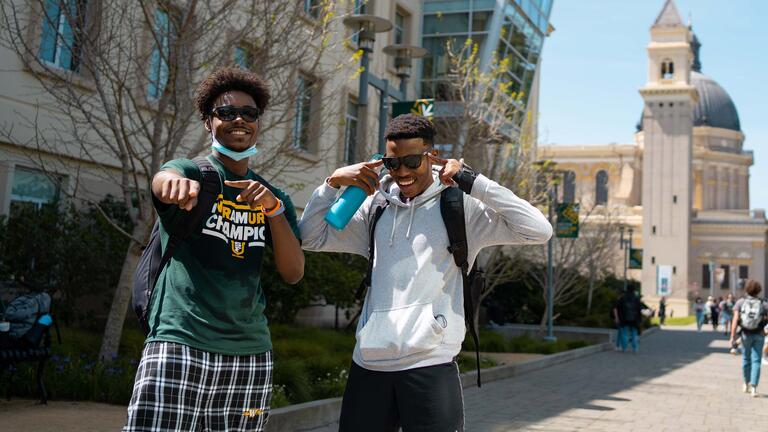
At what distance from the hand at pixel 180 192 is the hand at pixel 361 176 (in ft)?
2.92

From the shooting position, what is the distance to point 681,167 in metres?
101

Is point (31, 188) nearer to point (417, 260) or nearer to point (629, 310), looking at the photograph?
point (417, 260)

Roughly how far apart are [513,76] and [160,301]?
27.4m

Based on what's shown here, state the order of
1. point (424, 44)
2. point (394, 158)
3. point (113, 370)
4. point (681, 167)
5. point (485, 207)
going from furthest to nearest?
point (681, 167)
point (424, 44)
point (113, 370)
point (485, 207)
point (394, 158)

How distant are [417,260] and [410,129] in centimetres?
58

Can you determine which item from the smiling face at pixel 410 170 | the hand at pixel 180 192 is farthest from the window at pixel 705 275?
the hand at pixel 180 192

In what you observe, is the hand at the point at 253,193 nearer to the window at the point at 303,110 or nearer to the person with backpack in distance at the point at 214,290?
the person with backpack in distance at the point at 214,290

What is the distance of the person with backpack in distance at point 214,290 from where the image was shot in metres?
3.08

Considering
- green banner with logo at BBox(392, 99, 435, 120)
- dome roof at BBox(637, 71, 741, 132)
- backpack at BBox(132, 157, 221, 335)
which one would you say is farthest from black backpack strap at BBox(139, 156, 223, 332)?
dome roof at BBox(637, 71, 741, 132)

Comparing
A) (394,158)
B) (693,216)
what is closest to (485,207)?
(394,158)

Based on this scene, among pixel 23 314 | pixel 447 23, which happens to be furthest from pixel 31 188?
pixel 447 23

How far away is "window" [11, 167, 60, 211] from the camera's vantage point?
13.9m

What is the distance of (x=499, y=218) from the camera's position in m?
3.87

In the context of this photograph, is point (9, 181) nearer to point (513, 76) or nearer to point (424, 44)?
point (424, 44)
